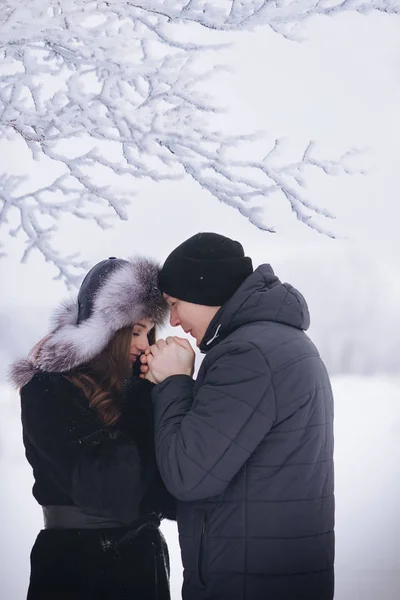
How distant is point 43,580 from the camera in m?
1.47

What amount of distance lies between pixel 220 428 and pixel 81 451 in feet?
1.03

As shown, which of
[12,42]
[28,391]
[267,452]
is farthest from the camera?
[12,42]

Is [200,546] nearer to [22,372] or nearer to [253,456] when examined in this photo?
[253,456]

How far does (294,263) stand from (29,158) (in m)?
1.14

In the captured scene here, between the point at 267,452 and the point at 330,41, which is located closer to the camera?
the point at 267,452

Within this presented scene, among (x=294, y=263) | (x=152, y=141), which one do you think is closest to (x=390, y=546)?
(x=294, y=263)

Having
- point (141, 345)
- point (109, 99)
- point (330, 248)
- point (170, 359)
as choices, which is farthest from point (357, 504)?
point (109, 99)

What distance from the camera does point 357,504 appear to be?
2619mm

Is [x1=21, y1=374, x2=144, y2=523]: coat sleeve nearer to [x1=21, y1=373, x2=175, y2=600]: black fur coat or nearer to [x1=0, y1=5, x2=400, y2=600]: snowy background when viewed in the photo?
[x1=21, y1=373, x2=175, y2=600]: black fur coat

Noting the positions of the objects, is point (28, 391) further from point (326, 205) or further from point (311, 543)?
point (326, 205)

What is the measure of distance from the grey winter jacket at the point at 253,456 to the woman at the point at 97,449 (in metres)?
0.10

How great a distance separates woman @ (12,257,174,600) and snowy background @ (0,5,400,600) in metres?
1.18

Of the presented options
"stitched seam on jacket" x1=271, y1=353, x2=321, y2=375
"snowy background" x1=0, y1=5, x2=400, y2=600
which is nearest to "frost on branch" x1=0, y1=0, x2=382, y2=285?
"snowy background" x1=0, y1=5, x2=400, y2=600

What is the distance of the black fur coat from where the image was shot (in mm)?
1357
